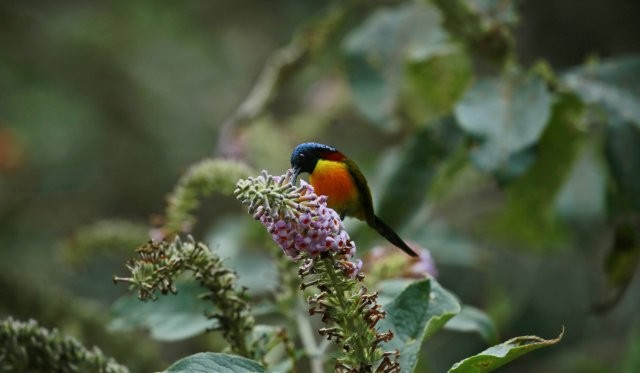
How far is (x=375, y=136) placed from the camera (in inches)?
134

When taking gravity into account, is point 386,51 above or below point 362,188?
above

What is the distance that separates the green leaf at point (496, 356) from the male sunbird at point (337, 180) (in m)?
0.29

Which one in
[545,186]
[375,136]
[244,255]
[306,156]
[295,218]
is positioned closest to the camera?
[295,218]

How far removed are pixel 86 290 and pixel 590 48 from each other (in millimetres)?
2152

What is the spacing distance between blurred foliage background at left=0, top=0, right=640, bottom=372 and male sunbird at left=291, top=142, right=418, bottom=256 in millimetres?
367

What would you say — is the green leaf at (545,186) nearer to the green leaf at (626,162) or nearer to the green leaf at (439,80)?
the green leaf at (626,162)

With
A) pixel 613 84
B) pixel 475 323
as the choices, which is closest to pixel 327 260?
pixel 475 323

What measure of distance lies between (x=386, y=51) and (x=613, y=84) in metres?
0.54

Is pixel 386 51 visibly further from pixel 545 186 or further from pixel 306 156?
pixel 306 156

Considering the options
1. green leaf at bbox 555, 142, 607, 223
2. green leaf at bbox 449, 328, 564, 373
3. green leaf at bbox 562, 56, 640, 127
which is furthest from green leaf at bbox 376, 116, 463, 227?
green leaf at bbox 449, 328, 564, 373

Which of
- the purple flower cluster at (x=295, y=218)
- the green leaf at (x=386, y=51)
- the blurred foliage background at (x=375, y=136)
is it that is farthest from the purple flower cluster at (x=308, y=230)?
the green leaf at (x=386, y=51)

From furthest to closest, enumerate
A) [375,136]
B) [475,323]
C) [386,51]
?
[375,136] → [386,51] → [475,323]

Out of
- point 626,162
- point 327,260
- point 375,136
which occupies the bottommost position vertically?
point 327,260

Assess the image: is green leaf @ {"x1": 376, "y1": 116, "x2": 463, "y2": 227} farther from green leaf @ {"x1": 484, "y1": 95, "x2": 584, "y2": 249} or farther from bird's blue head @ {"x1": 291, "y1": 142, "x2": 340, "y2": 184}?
bird's blue head @ {"x1": 291, "y1": 142, "x2": 340, "y2": 184}
